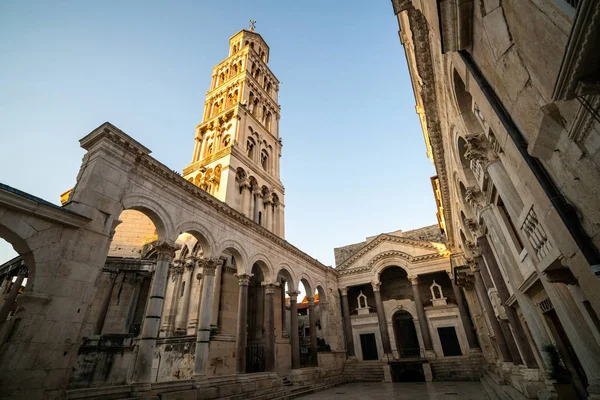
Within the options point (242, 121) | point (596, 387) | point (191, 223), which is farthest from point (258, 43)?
point (596, 387)

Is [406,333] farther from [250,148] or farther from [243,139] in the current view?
[243,139]

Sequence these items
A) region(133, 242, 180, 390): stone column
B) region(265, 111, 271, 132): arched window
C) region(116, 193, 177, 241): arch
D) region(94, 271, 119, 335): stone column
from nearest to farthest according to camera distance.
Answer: region(133, 242, 180, 390): stone column
region(116, 193, 177, 241): arch
region(94, 271, 119, 335): stone column
region(265, 111, 271, 132): arched window

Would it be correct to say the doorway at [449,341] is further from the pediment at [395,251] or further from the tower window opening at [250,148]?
the tower window opening at [250,148]

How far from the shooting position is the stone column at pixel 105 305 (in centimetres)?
1380

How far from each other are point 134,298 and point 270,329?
29.1 feet

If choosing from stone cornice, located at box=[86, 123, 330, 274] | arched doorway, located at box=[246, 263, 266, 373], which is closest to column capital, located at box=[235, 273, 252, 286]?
arched doorway, located at box=[246, 263, 266, 373]

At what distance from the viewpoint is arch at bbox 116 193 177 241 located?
9.81 metres

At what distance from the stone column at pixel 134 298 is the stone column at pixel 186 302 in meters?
3.40

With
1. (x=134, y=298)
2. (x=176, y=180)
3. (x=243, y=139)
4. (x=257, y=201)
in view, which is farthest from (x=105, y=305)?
(x=243, y=139)

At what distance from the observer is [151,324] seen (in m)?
9.09

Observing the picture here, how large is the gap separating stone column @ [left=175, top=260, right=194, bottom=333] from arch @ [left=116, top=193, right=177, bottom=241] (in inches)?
239

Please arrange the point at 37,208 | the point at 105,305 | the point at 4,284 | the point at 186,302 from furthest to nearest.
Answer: the point at 4,284 < the point at 186,302 < the point at 105,305 < the point at 37,208

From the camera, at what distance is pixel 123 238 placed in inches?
820

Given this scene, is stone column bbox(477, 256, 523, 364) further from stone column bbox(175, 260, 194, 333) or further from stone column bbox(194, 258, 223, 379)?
stone column bbox(175, 260, 194, 333)
